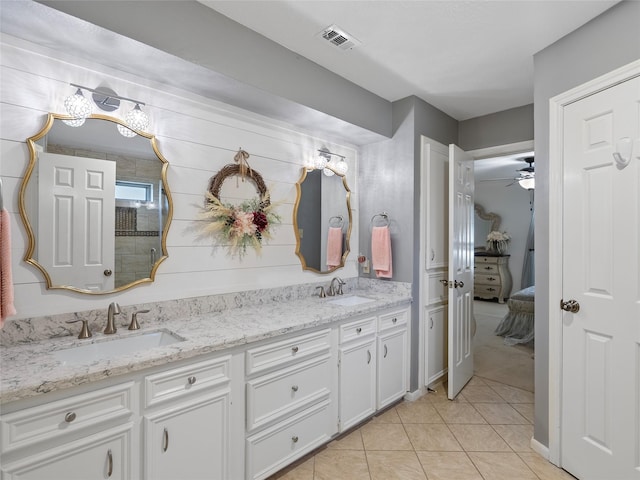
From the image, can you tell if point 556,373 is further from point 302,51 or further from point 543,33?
point 302,51

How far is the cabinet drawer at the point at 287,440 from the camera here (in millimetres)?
1797

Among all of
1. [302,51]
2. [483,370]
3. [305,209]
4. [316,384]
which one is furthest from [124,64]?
[483,370]

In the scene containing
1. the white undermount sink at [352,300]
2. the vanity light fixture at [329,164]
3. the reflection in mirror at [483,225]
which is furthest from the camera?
the reflection in mirror at [483,225]

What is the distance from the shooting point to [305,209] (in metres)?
2.81

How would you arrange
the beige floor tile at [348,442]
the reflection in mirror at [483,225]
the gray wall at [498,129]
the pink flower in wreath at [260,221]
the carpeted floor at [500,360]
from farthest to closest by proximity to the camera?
the reflection in mirror at [483,225] → the carpeted floor at [500,360] → the gray wall at [498,129] → the pink flower in wreath at [260,221] → the beige floor tile at [348,442]

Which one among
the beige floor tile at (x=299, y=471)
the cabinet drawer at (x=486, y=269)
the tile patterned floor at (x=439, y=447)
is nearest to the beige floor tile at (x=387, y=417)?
the tile patterned floor at (x=439, y=447)

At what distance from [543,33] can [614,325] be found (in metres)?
1.75

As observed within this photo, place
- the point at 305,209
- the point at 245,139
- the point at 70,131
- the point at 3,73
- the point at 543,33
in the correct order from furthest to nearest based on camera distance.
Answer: the point at 305,209, the point at 245,139, the point at 543,33, the point at 70,131, the point at 3,73

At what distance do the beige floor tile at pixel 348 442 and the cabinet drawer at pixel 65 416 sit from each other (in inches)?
56.1

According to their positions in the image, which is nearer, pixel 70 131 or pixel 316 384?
pixel 70 131

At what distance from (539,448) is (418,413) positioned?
0.82 meters

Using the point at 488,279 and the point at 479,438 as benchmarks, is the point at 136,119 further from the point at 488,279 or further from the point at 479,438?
the point at 488,279

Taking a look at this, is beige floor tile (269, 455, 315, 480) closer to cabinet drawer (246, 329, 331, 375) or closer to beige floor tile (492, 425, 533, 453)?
cabinet drawer (246, 329, 331, 375)

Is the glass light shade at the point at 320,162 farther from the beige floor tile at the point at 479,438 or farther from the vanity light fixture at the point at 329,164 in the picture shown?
the beige floor tile at the point at 479,438
